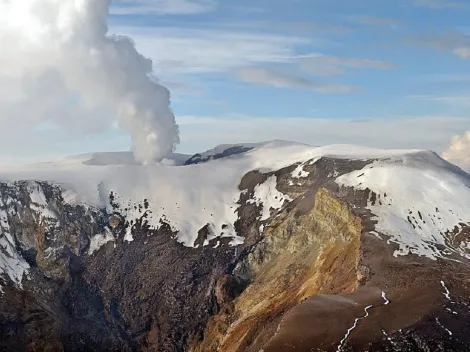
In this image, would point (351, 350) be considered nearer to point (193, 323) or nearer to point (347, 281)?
point (347, 281)

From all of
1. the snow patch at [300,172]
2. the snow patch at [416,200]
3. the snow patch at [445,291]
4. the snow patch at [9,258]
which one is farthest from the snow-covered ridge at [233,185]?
the snow patch at [445,291]

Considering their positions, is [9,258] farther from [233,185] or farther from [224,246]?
[233,185]

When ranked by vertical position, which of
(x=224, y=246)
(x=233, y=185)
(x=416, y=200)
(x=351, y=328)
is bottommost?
A: (x=224, y=246)

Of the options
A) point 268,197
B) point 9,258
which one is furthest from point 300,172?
point 9,258

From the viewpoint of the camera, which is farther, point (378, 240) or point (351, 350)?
point (378, 240)

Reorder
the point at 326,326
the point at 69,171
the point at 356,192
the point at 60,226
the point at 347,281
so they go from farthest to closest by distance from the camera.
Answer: the point at 69,171
the point at 60,226
the point at 356,192
the point at 347,281
the point at 326,326

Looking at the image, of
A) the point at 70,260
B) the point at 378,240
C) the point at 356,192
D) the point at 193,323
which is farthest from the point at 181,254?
the point at 378,240
